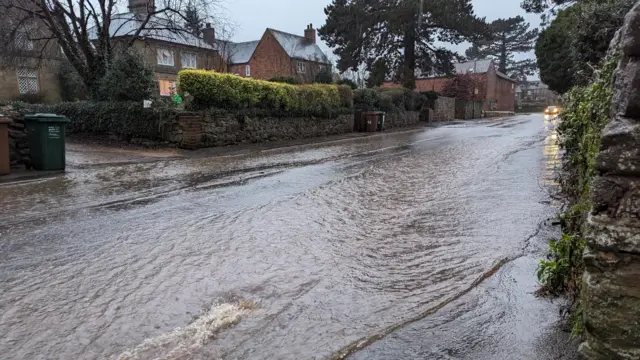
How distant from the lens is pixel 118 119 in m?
15.3

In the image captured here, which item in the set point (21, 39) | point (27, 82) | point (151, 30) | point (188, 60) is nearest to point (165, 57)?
point (188, 60)

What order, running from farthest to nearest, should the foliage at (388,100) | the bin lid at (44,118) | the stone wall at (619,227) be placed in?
1. the foliage at (388,100)
2. the bin lid at (44,118)
3. the stone wall at (619,227)

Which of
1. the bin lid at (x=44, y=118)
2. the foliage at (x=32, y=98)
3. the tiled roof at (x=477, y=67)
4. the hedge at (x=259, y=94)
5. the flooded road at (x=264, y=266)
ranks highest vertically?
the tiled roof at (x=477, y=67)

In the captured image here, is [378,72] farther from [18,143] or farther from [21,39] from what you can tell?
[18,143]

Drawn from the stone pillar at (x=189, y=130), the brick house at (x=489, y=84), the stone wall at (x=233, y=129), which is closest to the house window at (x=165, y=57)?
the brick house at (x=489, y=84)

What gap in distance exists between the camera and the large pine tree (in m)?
29.6

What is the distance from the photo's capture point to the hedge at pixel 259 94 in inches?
592

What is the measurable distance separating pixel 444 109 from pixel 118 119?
88.6ft

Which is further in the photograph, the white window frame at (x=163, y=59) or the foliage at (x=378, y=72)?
the white window frame at (x=163, y=59)

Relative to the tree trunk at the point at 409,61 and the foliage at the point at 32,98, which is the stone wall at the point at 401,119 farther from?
the foliage at the point at 32,98

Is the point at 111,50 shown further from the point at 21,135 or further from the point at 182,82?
the point at 21,135

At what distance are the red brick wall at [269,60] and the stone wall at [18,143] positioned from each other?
3815 centimetres

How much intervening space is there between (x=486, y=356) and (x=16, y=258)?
14.2 ft

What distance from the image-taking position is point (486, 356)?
103 inches
